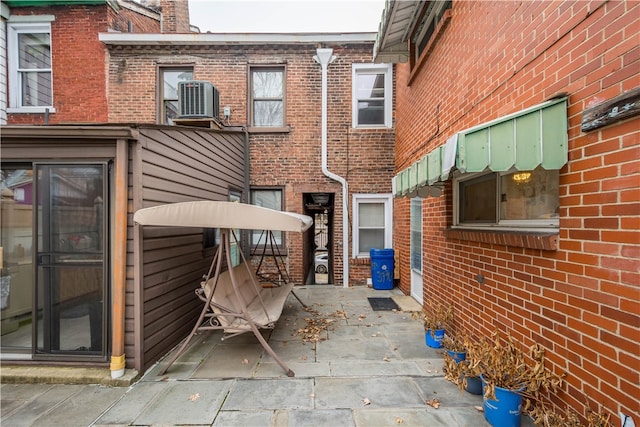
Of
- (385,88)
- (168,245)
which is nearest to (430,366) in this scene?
(168,245)

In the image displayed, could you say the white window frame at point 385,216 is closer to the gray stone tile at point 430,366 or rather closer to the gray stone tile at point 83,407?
the gray stone tile at point 430,366

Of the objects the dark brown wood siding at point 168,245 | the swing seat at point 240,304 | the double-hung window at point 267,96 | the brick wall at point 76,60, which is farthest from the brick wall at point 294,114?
the swing seat at point 240,304

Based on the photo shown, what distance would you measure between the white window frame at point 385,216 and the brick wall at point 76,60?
689 centimetres

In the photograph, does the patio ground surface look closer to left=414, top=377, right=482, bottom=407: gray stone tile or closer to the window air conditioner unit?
left=414, top=377, right=482, bottom=407: gray stone tile

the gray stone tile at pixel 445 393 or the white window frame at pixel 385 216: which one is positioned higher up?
the white window frame at pixel 385 216

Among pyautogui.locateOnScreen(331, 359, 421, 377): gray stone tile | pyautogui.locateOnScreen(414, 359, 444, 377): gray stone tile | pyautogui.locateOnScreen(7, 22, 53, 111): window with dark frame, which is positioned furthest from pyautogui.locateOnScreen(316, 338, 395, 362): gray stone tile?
pyautogui.locateOnScreen(7, 22, 53, 111): window with dark frame

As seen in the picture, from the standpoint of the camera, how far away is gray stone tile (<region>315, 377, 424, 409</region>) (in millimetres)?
2584

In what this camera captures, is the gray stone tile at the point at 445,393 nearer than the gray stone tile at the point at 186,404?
No

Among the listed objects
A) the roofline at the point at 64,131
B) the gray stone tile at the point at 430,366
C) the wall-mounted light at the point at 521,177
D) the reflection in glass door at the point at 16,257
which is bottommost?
the gray stone tile at the point at 430,366

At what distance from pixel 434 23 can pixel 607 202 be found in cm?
417

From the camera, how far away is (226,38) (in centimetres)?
682

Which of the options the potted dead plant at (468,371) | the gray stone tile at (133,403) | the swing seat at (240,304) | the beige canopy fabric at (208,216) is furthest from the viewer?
the swing seat at (240,304)

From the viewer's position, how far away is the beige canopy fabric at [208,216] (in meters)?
3.00

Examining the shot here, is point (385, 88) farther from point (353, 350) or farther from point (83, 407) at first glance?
point (83, 407)
